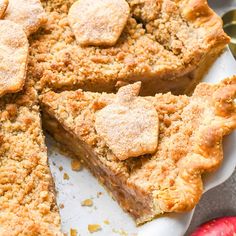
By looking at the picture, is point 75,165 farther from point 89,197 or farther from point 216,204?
point 216,204

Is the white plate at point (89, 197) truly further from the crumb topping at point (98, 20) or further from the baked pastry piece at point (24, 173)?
the crumb topping at point (98, 20)

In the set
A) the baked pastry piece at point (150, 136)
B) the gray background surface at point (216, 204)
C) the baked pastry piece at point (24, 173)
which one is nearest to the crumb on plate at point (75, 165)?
the baked pastry piece at point (150, 136)

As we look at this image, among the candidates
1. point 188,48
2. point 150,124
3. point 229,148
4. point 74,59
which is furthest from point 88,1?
point 229,148

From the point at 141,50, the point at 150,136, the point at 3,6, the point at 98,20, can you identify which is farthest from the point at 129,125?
the point at 3,6

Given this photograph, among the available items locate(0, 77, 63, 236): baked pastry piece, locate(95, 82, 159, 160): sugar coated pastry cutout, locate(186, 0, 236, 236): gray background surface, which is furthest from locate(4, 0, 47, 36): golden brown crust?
locate(186, 0, 236, 236): gray background surface

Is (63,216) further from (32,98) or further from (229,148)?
(229,148)

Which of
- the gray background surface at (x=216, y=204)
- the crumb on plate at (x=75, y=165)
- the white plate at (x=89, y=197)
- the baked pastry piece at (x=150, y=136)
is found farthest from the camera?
the gray background surface at (x=216, y=204)

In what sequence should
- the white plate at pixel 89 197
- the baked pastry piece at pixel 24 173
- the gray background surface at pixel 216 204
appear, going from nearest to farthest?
the baked pastry piece at pixel 24 173
the white plate at pixel 89 197
the gray background surface at pixel 216 204
